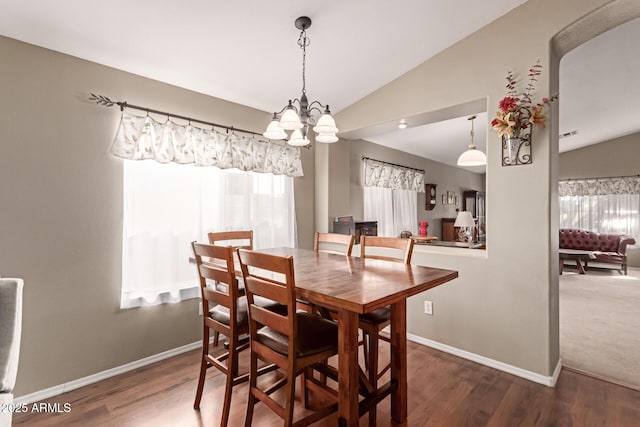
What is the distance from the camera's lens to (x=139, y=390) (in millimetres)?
2188

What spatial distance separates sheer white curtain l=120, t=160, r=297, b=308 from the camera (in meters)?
2.48

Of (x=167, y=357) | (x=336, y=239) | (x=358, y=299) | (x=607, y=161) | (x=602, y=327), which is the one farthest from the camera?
(x=607, y=161)

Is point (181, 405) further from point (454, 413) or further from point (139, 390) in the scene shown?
point (454, 413)

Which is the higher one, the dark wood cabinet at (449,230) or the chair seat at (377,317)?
the dark wood cabinet at (449,230)

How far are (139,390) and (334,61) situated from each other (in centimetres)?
294

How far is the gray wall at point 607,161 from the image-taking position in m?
6.72

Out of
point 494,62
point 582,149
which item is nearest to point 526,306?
point 494,62

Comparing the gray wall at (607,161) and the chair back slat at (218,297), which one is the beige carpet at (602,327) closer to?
the gray wall at (607,161)

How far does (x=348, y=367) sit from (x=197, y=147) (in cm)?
217

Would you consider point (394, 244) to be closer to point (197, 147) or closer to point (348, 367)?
point (348, 367)

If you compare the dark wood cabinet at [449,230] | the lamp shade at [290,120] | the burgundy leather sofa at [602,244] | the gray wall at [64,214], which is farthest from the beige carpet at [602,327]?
the gray wall at [64,214]

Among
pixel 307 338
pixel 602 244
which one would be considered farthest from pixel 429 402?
pixel 602 244

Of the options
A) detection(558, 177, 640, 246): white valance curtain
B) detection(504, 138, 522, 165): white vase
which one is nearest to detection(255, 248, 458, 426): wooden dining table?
detection(504, 138, 522, 165): white vase

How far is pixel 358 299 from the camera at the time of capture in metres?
1.25
